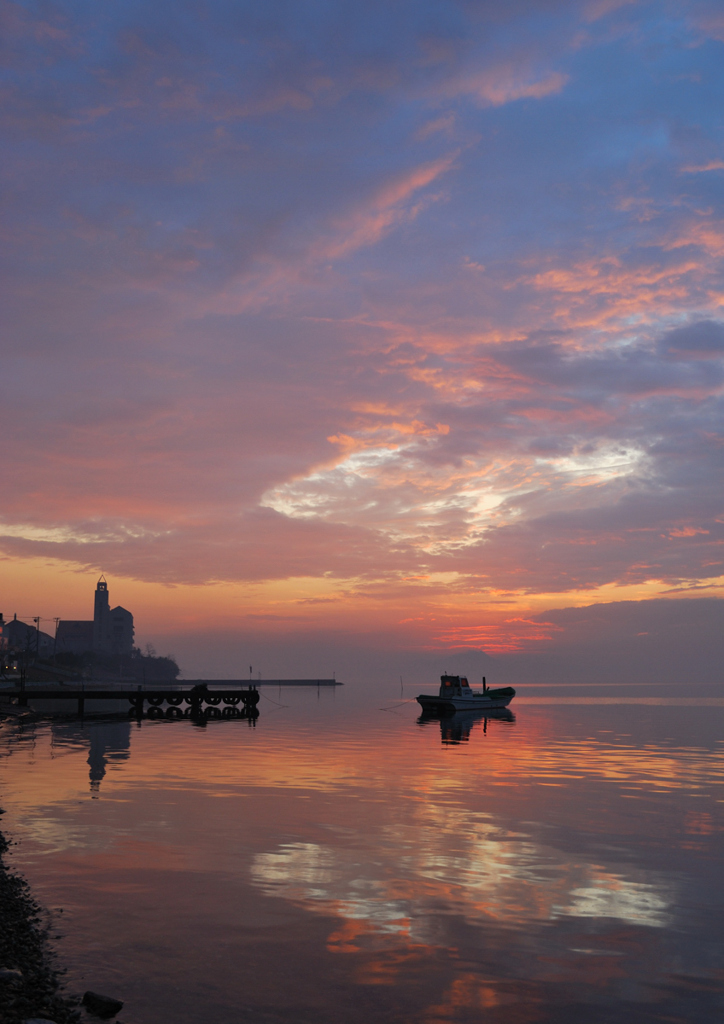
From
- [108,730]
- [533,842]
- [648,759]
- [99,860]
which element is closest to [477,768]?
[648,759]

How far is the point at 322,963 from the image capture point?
1407 cm

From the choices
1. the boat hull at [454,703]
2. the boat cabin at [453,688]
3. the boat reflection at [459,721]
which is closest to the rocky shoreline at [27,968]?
the boat reflection at [459,721]

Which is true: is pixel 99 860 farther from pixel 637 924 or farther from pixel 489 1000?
pixel 637 924

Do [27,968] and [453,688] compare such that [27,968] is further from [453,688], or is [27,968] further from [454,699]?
[453,688]

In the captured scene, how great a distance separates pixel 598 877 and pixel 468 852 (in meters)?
3.96

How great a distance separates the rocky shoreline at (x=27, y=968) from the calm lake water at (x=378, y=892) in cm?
46

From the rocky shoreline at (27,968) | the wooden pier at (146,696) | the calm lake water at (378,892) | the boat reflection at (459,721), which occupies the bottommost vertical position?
the boat reflection at (459,721)

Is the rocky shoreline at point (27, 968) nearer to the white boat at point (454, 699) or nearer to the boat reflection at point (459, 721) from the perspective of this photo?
the boat reflection at point (459, 721)

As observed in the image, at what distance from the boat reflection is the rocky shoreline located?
5487 centimetres

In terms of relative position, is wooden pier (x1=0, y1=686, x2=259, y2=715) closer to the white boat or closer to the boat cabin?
the white boat

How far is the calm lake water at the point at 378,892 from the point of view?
42.0 feet

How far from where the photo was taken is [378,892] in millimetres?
18594

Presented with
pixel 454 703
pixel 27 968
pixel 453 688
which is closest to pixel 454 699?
pixel 454 703

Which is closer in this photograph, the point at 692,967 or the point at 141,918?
the point at 692,967
